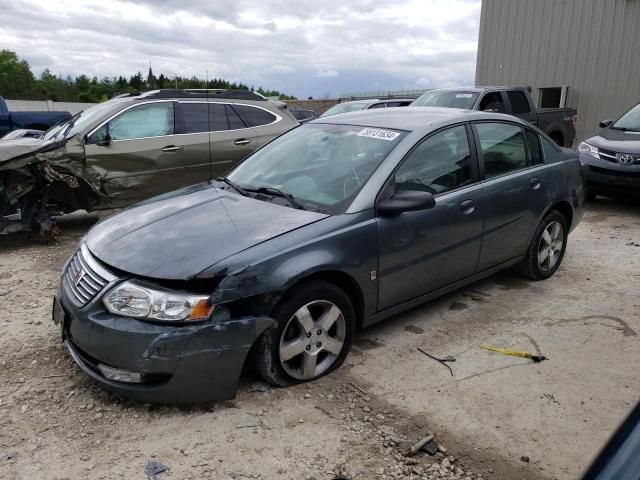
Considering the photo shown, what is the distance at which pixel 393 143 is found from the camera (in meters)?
3.67

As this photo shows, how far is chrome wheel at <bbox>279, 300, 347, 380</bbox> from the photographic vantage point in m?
3.03

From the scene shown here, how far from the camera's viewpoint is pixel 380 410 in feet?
9.78

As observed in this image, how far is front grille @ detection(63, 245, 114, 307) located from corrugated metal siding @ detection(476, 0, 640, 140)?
15.6 metres

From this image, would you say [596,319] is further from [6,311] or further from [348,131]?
[6,311]

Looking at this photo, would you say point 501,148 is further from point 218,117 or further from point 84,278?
point 218,117

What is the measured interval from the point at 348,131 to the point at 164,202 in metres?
1.44

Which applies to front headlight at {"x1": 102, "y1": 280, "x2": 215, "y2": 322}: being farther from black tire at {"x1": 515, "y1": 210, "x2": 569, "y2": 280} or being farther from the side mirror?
black tire at {"x1": 515, "y1": 210, "x2": 569, "y2": 280}

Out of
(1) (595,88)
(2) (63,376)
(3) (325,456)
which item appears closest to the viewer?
(3) (325,456)

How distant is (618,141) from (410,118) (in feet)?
17.0

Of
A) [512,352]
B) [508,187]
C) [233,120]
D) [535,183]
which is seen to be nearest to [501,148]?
[508,187]

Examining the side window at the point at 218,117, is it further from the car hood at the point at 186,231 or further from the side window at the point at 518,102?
the side window at the point at 518,102

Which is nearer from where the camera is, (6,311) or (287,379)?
(287,379)

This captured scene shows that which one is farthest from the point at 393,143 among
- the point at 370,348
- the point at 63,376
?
the point at 63,376

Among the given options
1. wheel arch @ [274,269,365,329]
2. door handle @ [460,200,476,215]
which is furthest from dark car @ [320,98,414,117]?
wheel arch @ [274,269,365,329]
